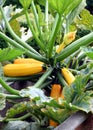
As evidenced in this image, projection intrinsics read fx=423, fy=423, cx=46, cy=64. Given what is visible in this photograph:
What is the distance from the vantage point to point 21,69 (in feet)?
3.57

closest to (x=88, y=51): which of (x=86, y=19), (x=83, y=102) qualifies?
(x=83, y=102)

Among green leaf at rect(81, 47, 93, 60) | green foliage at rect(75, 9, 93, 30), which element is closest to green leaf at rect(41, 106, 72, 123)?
green leaf at rect(81, 47, 93, 60)

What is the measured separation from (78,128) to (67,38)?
295 mm

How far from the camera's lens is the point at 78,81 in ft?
3.00

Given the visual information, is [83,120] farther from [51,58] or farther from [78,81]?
[51,58]

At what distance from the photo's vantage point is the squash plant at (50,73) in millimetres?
896

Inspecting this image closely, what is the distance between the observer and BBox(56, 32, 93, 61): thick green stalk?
3.42 ft

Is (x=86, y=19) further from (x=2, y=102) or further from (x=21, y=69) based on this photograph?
(x=2, y=102)

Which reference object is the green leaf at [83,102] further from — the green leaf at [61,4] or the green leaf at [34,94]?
the green leaf at [61,4]

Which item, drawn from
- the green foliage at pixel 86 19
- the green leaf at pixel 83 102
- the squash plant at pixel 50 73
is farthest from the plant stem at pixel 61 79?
the green foliage at pixel 86 19

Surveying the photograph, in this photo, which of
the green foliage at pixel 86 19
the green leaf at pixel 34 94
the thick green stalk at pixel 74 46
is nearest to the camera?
the green leaf at pixel 34 94

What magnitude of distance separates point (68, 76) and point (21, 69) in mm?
124

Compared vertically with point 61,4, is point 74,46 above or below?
below

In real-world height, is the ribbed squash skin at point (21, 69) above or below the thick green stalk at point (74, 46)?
below
